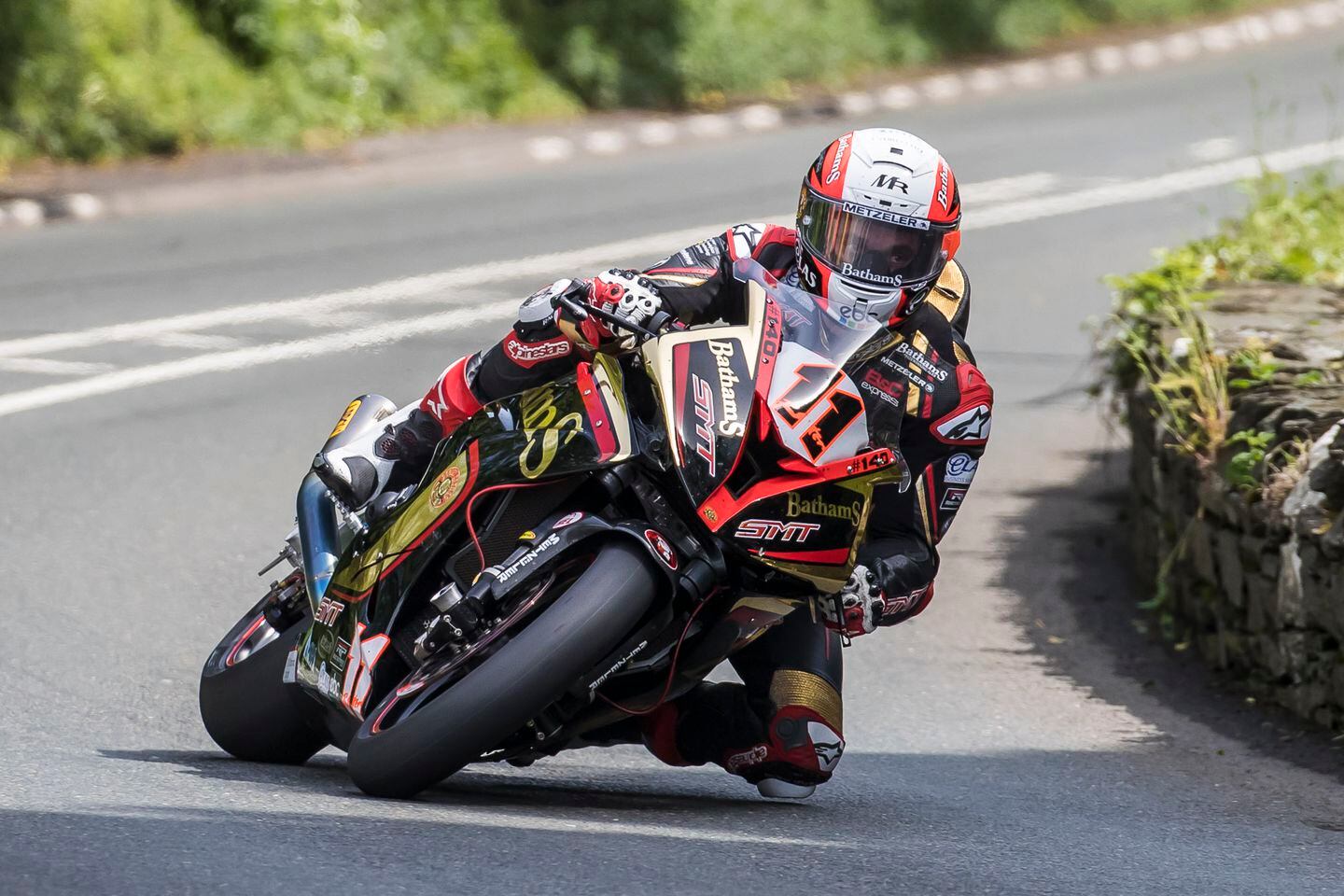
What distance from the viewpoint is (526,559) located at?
4410mm

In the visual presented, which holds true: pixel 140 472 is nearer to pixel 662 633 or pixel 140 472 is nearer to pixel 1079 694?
pixel 1079 694

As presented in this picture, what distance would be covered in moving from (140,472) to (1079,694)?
14.1ft

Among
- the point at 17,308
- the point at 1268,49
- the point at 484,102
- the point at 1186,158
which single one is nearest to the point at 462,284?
the point at 17,308

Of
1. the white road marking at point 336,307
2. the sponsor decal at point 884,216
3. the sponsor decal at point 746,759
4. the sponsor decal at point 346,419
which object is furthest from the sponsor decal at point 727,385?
the white road marking at point 336,307

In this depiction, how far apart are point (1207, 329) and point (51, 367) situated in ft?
19.9

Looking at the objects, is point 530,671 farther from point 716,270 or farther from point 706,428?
point 716,270

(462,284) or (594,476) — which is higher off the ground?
(594,476)

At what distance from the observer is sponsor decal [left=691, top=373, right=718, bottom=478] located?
4375 mm

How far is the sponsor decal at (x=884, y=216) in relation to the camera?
189 inches

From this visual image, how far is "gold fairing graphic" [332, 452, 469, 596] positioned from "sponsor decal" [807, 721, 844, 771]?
1.17 metres

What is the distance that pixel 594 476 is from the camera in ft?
14.9

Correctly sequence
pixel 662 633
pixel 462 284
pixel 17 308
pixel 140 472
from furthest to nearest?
pixel 462 284 < pixel 17 308 < pixel 140 472 < pixel 662 633

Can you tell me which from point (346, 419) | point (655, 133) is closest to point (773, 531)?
point (346, 419)

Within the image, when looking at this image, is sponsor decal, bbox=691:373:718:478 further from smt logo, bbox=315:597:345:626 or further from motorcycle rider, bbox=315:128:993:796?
smt logo, bbox=315:597:345:626
